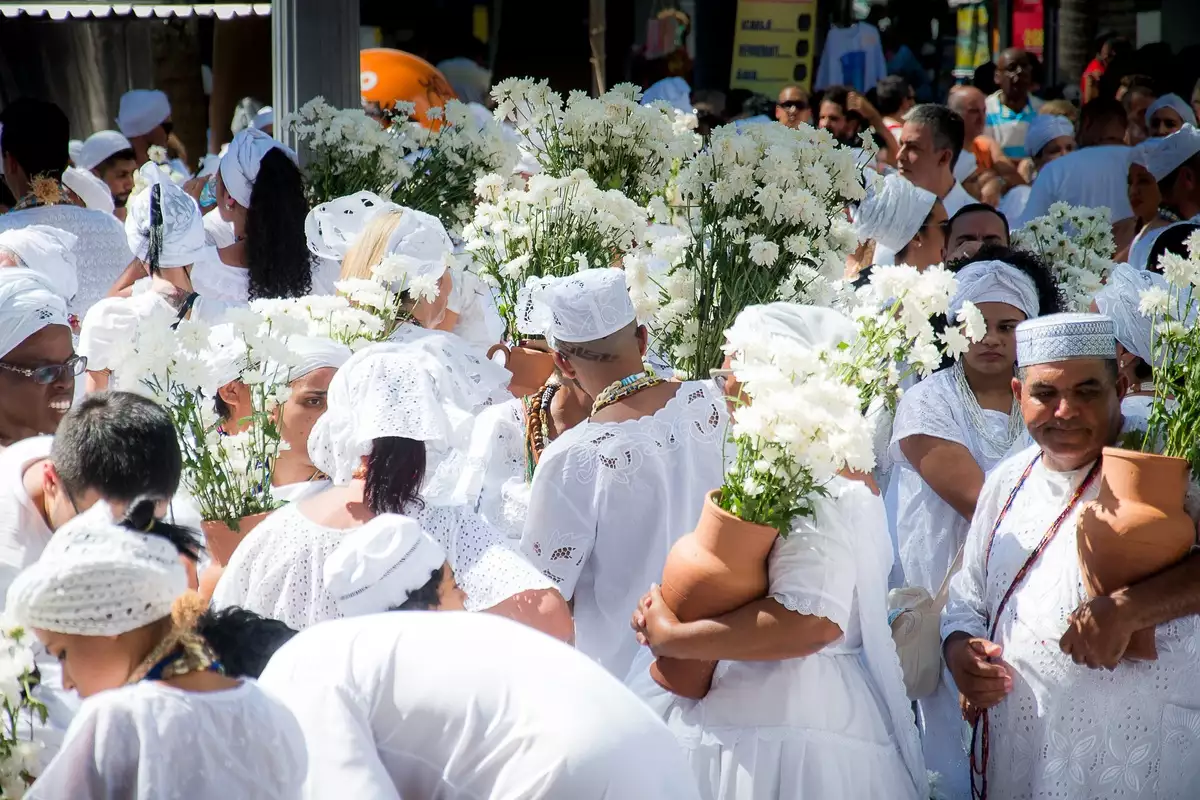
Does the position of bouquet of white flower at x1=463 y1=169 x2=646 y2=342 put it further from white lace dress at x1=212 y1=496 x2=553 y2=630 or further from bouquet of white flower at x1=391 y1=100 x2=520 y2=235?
white lace dress at x1=212 y1=496 x2=553 y2=630

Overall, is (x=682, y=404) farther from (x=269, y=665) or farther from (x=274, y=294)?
(x=274, y=294)

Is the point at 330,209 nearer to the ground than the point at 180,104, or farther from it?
farther from it

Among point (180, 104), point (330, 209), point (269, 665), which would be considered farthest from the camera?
point (180, 104)

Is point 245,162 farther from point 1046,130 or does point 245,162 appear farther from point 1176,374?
point 1046,130

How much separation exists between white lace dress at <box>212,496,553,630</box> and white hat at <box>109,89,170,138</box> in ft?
24.7

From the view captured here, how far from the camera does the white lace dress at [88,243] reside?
6.25 metres

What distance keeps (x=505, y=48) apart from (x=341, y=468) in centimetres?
1224

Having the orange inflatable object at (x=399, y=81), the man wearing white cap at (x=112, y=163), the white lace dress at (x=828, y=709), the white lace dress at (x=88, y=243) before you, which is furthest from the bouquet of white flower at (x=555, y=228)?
the orange inflatable object at (x=399, y=81)

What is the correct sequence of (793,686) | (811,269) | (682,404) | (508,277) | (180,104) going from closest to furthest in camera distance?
(793,686) → (682,404) → (811,269) → (508,277) → (180,104)

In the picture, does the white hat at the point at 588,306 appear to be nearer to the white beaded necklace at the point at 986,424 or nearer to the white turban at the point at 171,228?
the white beaded necklace at the point at 986,424

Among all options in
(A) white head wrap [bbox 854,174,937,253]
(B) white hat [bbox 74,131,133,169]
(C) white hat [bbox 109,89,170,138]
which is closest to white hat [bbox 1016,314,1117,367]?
(A) white head wrap [bbox 854,174,937,253]

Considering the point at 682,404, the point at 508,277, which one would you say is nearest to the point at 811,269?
the point at 682,404

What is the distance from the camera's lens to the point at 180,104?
12.3 meters

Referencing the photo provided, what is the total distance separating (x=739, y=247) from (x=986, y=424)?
3.08 feet
